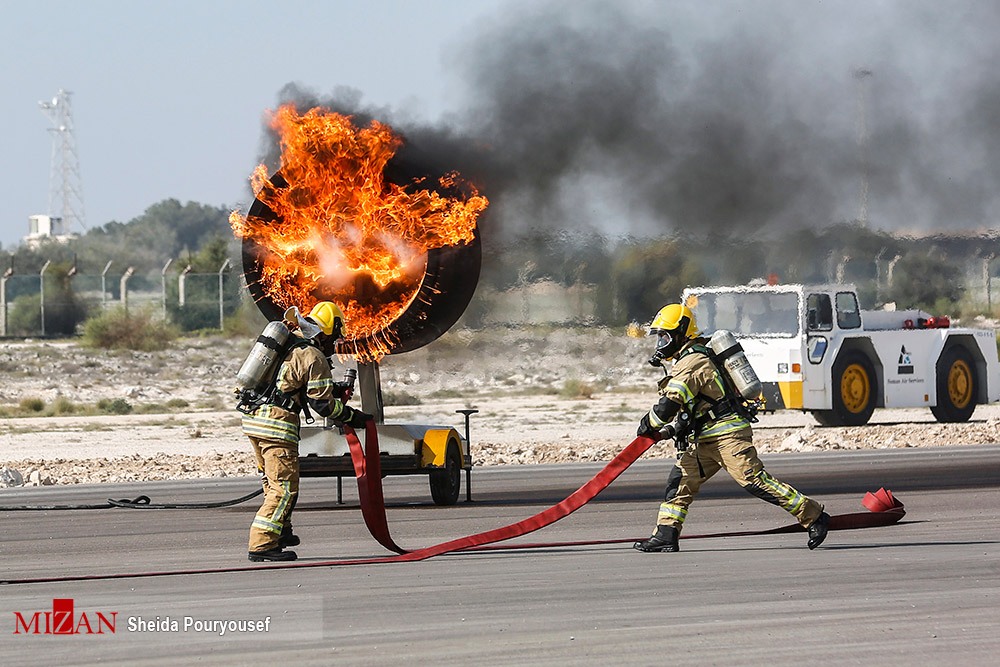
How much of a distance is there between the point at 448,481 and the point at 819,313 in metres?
10.8

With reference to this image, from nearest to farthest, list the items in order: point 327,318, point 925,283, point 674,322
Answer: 1. point 674,322
2. point 327,318
3. point 925,283

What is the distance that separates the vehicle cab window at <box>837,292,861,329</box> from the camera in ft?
80.2

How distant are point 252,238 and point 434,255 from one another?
1.75 m

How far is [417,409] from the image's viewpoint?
3450 cm

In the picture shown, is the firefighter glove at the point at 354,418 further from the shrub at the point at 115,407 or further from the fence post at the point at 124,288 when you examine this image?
the fence post at the point at 124,288

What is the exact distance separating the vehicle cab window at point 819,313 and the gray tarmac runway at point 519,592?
9.00 meters

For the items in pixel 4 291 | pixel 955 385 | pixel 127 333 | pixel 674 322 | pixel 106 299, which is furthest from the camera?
pixel 106 299

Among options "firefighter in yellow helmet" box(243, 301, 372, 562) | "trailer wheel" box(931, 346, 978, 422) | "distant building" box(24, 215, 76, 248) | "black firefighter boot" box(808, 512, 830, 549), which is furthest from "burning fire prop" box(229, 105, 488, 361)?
"distant building" box(24, 215, 76, 248)

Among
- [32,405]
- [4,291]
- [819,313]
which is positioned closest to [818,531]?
[819,313]

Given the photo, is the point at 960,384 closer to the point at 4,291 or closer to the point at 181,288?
the point at 181,288

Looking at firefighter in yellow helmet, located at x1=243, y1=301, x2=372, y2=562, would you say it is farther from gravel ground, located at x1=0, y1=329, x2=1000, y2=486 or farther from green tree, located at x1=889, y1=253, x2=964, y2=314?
A: green tree, located at x1=889, y1=253, x2=964, y2=314

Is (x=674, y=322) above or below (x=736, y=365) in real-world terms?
above

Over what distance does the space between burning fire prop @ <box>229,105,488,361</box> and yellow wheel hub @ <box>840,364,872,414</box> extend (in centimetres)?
1048

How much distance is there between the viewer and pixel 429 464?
14.3 m
